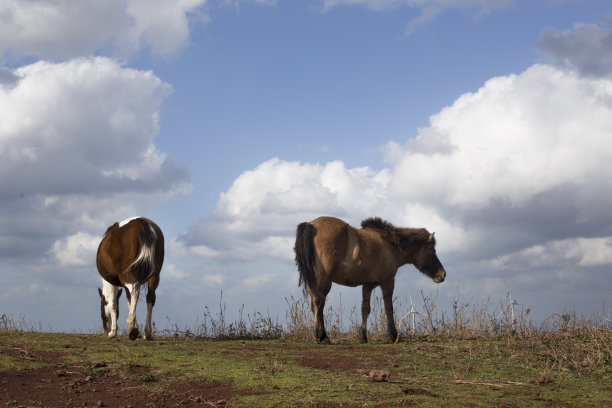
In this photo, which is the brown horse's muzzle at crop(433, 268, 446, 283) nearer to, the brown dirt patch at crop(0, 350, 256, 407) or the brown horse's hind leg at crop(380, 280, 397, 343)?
the brown horse's hind leg at crop(380, 280, 397, 343)

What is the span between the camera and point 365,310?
12.3 meters

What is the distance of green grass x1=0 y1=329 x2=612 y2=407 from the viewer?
592cm

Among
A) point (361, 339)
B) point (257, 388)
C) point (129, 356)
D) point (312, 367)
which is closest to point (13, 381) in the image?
point (129, 356)

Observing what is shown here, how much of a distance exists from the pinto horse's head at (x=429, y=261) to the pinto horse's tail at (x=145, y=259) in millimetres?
6324

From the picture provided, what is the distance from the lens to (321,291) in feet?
36.8

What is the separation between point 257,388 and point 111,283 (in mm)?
6374

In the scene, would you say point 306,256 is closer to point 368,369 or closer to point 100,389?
point 368,369

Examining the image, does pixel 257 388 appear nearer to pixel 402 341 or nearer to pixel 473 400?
pixel 473 400

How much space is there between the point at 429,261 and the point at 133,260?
7096mm

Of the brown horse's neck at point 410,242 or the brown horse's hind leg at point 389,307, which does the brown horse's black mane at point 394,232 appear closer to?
the brown horse's neck at point 410,242

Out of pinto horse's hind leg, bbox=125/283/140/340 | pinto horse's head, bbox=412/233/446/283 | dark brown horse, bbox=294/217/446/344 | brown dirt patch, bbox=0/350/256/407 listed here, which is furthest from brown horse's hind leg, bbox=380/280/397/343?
brown dirt patch, bbox=0/350/256/407

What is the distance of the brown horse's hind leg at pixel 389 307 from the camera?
1227cm

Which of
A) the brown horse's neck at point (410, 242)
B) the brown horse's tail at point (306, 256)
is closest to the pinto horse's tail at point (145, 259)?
the brown horse's tail at point (306, 256)

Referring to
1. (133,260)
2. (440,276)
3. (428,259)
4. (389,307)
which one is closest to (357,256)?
(389,307)
